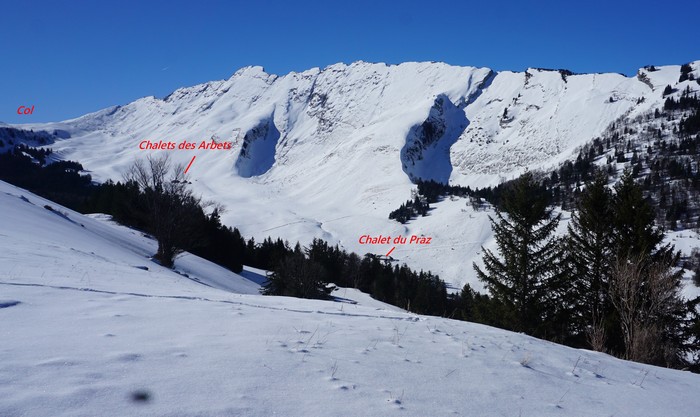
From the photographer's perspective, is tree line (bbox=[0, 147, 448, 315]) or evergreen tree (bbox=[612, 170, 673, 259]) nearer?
evergreen tree (bbox=[612, 170, 673, 259])

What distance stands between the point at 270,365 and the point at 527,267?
17783 mm

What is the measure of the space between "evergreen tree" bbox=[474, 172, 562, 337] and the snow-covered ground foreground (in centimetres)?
1162

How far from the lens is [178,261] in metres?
30.8

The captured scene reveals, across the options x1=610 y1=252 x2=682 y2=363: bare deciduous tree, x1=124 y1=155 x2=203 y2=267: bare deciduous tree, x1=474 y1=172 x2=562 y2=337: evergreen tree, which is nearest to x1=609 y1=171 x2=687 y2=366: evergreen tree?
x1=610 y1=252 x2=682 y2=363: bare deciduous tree

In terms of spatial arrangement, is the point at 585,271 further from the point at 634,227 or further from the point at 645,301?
the point at 645,301

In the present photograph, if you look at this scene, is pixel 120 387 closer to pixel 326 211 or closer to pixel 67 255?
pixel 67 255

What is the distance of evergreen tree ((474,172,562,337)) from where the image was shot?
19780 millimetres

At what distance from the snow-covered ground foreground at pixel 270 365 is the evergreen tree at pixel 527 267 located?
11.6 metres

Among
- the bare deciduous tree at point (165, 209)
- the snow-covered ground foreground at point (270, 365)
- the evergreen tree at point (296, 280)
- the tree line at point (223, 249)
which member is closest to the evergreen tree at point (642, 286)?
the snow-covered ground foreground at point (270, 365)

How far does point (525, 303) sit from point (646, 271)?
16.9ft

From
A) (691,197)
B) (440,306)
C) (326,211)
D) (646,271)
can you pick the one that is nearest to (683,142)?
(691,197)

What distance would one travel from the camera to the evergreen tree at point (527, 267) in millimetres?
19780

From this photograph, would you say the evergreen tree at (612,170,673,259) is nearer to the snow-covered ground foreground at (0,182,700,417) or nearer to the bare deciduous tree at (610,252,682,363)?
the bare deciduous tree at (610,252,682,363)

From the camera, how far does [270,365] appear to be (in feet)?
16.8
